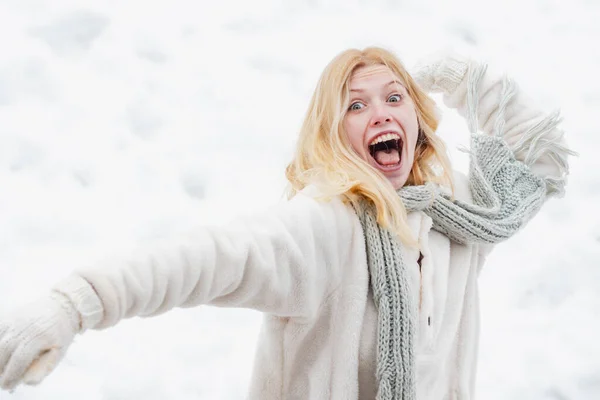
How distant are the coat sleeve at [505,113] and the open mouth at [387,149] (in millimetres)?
218

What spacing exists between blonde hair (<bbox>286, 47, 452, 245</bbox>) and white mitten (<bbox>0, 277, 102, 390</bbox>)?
0.39 meters

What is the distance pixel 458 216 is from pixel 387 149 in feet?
0.46

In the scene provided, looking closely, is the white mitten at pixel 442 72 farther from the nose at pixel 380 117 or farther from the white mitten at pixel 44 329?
the white mitten at pixel 44 329

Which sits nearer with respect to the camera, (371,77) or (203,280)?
(203,280)

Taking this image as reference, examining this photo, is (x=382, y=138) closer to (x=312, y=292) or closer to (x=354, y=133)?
(x=354, y=133)

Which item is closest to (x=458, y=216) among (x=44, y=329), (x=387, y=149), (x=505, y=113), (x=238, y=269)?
(x=387, y=149)

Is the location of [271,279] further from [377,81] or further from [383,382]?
[377,81]

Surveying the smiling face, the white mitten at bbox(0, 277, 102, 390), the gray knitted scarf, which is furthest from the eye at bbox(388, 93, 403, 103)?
the white mitten at bbox(0, 277, 102, 390)

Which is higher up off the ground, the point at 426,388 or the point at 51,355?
the point at 51,355

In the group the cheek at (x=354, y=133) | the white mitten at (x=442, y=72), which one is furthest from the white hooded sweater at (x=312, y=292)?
the white mitten at (x=442, y=72)

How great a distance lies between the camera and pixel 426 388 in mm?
1157

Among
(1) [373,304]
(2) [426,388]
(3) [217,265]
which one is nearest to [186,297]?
(3) [217,265]

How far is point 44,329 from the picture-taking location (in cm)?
80

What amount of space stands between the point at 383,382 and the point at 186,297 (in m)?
0.29
